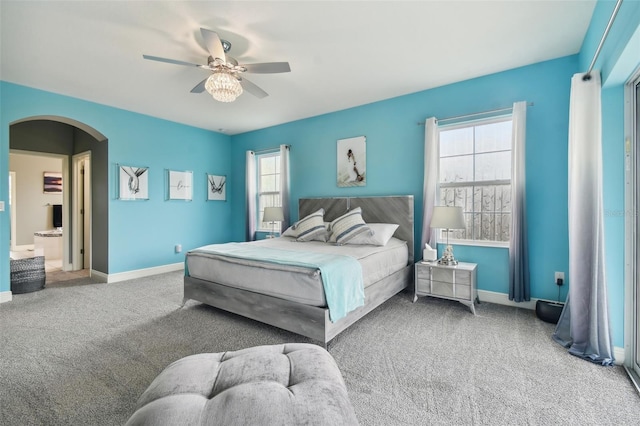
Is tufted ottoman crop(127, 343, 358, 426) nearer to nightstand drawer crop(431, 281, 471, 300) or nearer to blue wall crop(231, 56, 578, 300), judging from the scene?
nightstand drawer crop(431, 281, 471, 300)

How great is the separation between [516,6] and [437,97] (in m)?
1.50

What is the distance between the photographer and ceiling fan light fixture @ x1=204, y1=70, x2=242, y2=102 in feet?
8.61

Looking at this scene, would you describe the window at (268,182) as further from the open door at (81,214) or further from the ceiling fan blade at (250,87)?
the open door at (81,214)

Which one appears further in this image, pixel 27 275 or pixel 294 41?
pixel 27 275

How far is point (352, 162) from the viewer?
14.7 feet

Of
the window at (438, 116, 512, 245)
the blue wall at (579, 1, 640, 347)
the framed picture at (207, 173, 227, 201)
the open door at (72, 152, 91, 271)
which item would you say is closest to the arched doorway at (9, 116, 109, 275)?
the open door at (72, 152, 91, 271)

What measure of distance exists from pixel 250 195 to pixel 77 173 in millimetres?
3088

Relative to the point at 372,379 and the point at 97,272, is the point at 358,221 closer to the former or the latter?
the point at 372,379

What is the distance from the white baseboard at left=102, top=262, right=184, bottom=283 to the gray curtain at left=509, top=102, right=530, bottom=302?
5154 mm

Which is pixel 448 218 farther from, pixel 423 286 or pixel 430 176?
pixel 423 286

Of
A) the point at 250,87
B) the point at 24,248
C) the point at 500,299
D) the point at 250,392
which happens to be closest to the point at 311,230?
the point at 250,87

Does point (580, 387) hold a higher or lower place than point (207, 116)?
lower

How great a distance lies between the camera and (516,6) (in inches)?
87.9

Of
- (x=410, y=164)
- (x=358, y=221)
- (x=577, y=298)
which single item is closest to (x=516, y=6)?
(x=410, y=164)
